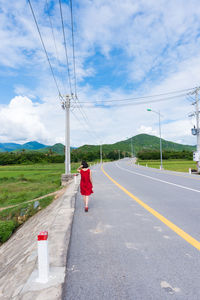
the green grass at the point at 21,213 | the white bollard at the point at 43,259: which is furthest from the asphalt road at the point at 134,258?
the green grass at the point at 21,213

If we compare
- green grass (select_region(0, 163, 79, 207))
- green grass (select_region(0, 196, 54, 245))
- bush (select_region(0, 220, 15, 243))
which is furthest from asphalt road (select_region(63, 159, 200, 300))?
green grass (select_region(0, 163, 79, 207))

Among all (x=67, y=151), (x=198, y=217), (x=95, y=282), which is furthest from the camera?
(x=67, y=151)

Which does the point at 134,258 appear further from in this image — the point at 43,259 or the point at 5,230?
the point at 5,230

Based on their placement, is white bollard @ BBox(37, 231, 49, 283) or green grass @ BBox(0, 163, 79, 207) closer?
white bollard @ BBox(37, 231, 49, 283)

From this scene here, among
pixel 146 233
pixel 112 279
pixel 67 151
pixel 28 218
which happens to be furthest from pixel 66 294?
pixel 67 151

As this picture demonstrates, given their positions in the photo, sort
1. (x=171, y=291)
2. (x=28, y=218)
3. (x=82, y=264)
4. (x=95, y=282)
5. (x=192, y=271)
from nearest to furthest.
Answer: (x=171, y=291), (x=95, y=282), (x=192, y=271), (x=82, y=264), (x=28, y=218)

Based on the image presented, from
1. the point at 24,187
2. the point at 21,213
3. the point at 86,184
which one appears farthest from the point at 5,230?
the point at 24,187

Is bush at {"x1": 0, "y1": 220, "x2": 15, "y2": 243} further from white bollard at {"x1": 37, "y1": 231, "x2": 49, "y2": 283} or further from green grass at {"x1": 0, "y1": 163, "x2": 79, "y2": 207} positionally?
green grass at {"x1": 0, "y1": 163, "x2": 79, "y2": 207}

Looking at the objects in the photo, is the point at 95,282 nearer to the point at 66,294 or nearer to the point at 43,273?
the point at 66,294

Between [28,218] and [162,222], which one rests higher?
[162,222]

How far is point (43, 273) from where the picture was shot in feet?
8.41

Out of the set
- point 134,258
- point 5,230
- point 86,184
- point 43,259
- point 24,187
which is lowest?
point 24,187

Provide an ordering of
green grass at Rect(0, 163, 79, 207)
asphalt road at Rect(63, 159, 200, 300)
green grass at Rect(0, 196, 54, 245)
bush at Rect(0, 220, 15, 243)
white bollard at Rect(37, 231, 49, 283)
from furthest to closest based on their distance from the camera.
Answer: green grass at Rect(0, 163, 79, 207)
green grass at Rect(0, 196, 54, 245)
bush at Rect(0, 220, 15, 243)
white bollard at Rect(37, 231, 49, 283)
asphalt road at Rect(63, 159, 200, 300)

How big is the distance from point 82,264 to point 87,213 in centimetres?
321
